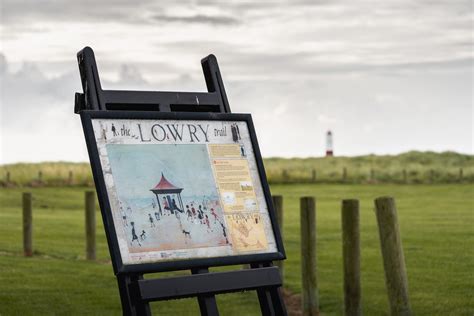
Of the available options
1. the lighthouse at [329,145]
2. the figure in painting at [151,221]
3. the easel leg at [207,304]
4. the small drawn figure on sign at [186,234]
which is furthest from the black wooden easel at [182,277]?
the lighthouse at [329,145]

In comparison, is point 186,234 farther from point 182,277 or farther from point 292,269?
point 292,269

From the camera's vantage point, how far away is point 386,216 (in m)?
12.4

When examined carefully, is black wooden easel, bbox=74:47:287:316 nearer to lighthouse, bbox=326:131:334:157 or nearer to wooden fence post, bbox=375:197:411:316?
wooden fence post, bbox=375:197:411:316

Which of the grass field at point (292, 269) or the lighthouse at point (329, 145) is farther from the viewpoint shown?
the lighthouse at point (329, 145)

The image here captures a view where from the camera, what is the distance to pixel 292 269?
1927cm

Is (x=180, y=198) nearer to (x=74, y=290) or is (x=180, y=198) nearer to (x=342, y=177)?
(x=74, y=290)

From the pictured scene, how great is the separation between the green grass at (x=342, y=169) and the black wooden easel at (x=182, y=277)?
157 feet

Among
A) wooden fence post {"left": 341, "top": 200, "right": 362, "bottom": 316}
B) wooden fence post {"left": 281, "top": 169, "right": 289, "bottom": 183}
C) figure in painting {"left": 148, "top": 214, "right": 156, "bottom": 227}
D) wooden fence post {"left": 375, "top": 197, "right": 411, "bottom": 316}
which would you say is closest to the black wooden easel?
figure in painting {"left": 148, "top": 214, "right": 156, "bottom": 227}

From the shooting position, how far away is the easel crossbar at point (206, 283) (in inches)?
316

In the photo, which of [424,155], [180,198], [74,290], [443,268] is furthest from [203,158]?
[424,155]

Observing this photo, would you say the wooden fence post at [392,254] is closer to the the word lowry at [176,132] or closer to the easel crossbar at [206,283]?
the easel crossbar at [206,283]

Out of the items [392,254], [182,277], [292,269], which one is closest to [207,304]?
[182,277]

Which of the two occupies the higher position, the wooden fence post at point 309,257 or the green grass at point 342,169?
the green grass at point 342,169

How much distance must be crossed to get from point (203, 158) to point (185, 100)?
2.24 ft
